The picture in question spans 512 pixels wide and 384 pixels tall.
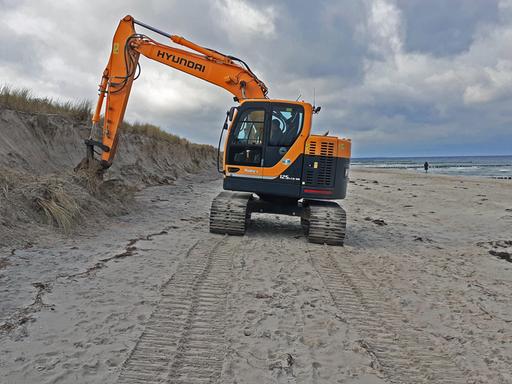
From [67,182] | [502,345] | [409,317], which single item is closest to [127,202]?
[67,182]

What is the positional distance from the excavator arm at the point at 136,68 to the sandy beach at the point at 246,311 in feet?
10.1

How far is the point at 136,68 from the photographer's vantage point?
373 inches

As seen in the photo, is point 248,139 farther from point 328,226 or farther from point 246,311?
point 246,311

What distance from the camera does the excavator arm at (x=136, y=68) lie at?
9133mm

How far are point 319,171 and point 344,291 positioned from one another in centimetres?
348

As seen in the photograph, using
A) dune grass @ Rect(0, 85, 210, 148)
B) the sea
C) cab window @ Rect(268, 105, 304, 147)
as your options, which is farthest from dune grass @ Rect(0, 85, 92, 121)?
the sea

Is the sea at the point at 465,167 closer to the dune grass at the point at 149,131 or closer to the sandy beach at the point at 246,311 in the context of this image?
the dune grass at the point at 149,131

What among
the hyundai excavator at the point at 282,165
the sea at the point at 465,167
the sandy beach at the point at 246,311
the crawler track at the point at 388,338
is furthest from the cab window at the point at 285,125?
the sea at the point at 465,167

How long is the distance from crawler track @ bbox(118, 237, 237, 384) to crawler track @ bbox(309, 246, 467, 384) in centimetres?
132

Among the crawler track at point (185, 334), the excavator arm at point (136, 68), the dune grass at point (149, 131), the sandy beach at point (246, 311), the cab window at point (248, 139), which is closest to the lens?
the crawler track at point (185, 334)

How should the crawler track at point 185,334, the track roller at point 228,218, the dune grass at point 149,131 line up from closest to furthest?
the crawler track at point 185,334
the track roller at point 228,218
the dune grass at point 149,131

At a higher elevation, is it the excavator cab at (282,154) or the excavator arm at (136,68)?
the excavator arm at (136,68)

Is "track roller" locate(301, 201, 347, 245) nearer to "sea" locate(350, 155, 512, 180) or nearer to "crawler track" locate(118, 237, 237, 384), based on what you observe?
"crawler track" locate(118, 237, 237, 384)

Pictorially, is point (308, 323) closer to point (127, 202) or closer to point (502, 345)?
point (502, 345)
